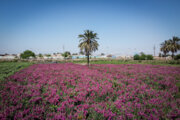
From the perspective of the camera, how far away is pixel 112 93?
4.58 m

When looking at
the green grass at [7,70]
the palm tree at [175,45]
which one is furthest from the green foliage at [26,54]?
the palm tree at [175,45]

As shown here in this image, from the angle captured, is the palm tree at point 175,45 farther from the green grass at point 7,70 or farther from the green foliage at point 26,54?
the green foliage at point 26,54

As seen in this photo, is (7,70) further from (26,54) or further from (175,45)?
(26,54)

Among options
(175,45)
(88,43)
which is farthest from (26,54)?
(175,45)

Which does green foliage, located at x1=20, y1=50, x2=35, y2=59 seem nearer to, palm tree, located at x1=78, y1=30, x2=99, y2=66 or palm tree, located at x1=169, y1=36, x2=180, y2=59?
palm tree, located at x1=78, y1=30, x2=99, y2=66

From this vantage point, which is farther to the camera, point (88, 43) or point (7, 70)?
point (88, 43)

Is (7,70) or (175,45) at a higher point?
(175,45)

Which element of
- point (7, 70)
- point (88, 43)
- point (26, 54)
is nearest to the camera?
point (7, 70)

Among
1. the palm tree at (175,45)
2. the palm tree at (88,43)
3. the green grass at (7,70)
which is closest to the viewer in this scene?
the green grass at (7,70)

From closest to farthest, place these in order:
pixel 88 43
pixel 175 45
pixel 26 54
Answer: pixel 88 43, pixel 175 45, pixel 26 54

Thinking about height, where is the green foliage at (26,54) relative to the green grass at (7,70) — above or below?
above

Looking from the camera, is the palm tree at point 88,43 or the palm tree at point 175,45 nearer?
the palm tree at point 88,43

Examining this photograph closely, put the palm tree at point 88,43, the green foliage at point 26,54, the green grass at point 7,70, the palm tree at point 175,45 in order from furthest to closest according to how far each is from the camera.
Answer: the green foliage at point 26,54 < the palm tree at point 175,45 < the palm tree at point 88,43 < the green grass at point 7,70

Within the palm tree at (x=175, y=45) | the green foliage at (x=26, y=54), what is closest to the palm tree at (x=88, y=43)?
the palm tree at (x=175, y=45)
